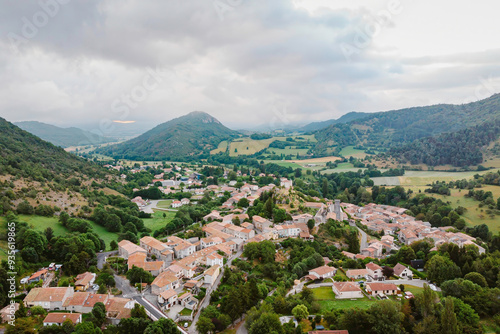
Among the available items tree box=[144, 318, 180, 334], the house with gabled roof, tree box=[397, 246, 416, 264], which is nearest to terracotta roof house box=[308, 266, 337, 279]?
tree box=[397, 246, 416, 264]

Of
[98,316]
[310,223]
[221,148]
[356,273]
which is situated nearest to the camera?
[98,316]

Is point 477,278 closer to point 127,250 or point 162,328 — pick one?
point 162,328

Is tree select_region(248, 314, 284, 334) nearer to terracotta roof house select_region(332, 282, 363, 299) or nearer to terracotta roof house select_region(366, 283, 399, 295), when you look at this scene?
terracotta roof house select_region(332, 282, 363, 299)

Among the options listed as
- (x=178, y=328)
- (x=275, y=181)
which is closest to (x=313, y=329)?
(x=178, y=328)

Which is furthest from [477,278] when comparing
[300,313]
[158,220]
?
[158,220]

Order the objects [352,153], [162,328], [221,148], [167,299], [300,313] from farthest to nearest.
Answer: [221,148], [352,153], [167,299], [300,313], [162,328]
